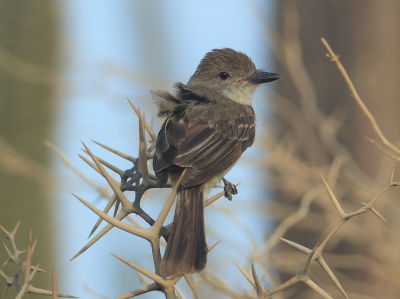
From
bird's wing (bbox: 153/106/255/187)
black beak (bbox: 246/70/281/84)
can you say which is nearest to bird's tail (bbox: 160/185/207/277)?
bird's wing (bbox: 153/106/255/187)

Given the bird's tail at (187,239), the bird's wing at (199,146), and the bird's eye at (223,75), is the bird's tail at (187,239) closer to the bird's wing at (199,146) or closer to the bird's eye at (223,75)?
the bird's wing at (199,146)

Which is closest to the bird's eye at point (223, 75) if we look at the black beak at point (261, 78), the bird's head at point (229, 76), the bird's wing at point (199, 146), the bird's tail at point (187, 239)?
the bird's head at point (229, 76)

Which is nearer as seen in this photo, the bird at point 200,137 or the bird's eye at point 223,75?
the bird at point 200,137

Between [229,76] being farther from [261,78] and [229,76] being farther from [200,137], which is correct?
[200,137]

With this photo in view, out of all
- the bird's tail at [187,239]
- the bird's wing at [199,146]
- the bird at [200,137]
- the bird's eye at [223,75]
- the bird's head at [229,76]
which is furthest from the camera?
the bird's eye at [223,75]

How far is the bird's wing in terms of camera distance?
143 inches

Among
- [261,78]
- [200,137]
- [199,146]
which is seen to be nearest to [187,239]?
[199,146]

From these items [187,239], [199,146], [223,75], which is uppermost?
[223,75]

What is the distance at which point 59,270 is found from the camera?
6594mm

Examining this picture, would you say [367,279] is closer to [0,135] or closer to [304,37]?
[304,37]

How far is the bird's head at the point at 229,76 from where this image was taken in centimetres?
528

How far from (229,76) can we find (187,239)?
9.19 ft

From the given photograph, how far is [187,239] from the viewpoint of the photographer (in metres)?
2.91

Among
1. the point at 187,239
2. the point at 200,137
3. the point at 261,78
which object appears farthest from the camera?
the point at 261,78
